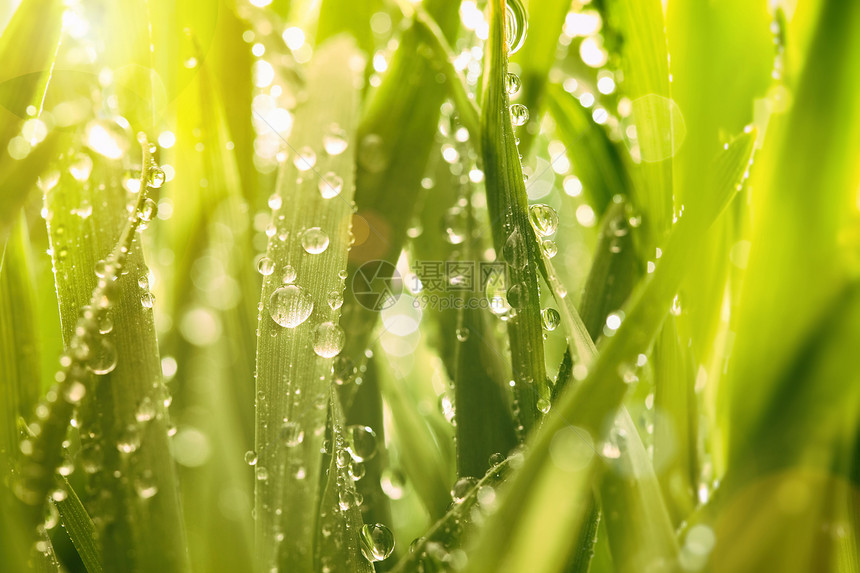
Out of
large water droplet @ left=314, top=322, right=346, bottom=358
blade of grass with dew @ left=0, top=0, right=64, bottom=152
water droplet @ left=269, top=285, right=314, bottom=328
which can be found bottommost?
large water droplet @ left=314, top=322, right=346, bottom=358

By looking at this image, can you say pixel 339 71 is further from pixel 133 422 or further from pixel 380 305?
pixel 133 422

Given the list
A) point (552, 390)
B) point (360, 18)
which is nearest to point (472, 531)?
point (552, 390)

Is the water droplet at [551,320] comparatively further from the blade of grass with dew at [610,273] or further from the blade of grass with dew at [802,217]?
the blade of grass with dew at [802,217]

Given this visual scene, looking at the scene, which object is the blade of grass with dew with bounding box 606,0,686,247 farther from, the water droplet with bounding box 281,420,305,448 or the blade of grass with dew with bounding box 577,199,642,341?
the water droplet with bounding box 281,420,305,448

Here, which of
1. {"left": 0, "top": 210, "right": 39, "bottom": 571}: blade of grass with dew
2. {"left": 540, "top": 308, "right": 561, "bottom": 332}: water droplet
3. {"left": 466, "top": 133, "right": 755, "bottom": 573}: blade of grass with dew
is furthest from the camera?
{"left": 540, "top": 308, "right": 561, "bottom": 332}: water droplet
